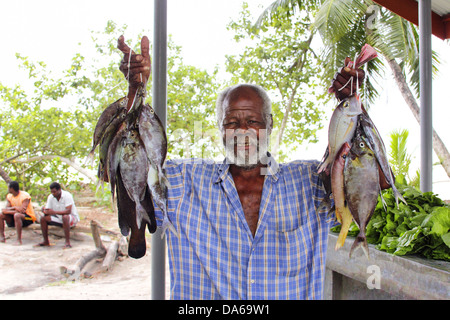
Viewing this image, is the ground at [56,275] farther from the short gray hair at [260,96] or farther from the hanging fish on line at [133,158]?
the hanging fish on line at [133,158]

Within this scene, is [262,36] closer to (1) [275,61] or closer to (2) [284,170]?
(1) [275,61]

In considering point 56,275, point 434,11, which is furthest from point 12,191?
point 434,11

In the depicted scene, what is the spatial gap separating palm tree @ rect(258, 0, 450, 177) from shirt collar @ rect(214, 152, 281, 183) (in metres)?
6.63

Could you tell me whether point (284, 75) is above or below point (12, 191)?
above

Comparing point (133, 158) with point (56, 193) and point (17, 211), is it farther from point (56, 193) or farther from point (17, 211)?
point (17, 211)

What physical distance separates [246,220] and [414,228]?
1.29 metres

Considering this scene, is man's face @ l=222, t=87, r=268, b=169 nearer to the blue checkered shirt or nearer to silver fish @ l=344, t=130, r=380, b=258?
the blue checkered shirt

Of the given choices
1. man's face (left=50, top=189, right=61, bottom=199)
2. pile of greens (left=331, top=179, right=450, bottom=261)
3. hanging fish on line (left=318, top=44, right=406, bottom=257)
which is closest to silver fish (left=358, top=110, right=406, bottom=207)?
hanging fish on line (left=318, top=44, right=406, bottom=257)

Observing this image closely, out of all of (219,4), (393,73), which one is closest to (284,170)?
(219,4)

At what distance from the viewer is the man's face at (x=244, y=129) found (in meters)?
1.72

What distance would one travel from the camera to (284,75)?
860 centimetres

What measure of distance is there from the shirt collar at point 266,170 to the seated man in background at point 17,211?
6.22 meters
